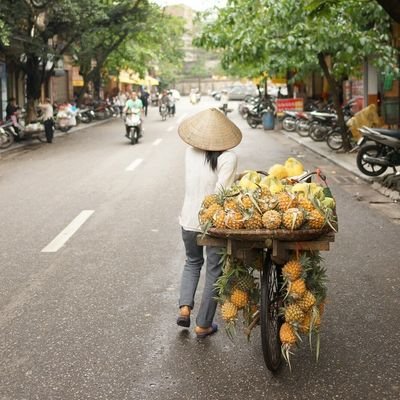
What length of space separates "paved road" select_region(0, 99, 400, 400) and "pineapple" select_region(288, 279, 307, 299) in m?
0.56

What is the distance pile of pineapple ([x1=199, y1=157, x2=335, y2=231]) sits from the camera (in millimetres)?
3650

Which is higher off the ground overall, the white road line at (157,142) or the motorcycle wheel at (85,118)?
the motorcycle wheel at (85,118)

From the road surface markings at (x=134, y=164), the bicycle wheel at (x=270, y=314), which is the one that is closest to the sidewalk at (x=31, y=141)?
the road surface markings at (x=134, y=164)

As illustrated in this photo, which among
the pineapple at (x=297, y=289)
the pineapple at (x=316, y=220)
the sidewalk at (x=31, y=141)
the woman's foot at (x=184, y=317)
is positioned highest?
the pineapple at (x=316, y=220)

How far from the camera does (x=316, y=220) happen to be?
367 centimetres

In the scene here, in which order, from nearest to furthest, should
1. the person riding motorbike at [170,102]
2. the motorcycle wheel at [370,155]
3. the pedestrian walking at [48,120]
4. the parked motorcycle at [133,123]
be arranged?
1. the motorcycle wheel at [370,155]
2. the parked motorcycle at [133,123]
3. the pedestrian walking at [48,120]
4. the person riding motorbike at [170,102]

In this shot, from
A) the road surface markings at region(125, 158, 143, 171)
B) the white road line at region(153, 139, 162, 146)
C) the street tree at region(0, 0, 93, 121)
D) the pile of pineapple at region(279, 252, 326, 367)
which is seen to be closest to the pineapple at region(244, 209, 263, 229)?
the pile of pineapple at region(279, 252, 326, 367)

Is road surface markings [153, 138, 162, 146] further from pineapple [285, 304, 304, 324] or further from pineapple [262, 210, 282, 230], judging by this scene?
pineapple [262, 210, 282, 230]

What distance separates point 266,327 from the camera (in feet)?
12.6

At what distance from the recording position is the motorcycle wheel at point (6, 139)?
20.3m

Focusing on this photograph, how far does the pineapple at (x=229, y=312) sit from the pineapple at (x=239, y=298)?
0.02 metres

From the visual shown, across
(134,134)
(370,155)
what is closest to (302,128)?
(134,134)

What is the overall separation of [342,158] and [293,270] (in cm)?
1290

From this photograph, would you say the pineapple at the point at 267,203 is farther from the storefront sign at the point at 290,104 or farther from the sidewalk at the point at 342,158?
the storefront sign at the point at 290,104
